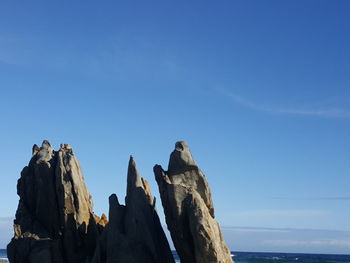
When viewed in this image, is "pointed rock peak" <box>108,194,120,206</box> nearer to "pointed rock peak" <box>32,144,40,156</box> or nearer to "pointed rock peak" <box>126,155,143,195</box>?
"pointed rock peak" <box>126,155,143,195</box>

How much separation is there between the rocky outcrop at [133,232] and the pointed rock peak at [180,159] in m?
2.43

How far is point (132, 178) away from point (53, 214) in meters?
6.06

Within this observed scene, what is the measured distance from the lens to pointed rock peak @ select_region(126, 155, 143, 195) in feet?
112

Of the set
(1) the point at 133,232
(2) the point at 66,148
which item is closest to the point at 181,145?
(1) the point at 133,232

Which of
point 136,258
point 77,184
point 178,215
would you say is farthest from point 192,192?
point 77,184

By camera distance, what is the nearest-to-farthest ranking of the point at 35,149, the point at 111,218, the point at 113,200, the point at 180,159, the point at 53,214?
the point at 180,159, the point at 111,218, the point at 113,200, the point at 53,214, the point at 35,149

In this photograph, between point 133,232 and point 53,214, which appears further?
point 53,214

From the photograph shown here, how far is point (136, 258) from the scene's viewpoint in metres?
31.3

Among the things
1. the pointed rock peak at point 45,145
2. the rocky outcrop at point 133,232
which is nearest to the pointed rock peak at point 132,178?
the rocky outcrop at point 133,232

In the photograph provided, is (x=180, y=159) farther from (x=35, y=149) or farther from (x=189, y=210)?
(x=35, y=149)

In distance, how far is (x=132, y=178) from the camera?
34438 millimetres

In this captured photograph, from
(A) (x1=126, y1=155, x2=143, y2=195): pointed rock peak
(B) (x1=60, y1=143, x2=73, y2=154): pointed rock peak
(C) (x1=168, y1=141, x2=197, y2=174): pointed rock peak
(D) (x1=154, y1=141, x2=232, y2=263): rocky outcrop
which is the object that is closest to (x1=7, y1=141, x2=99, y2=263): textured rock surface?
(B) (x1=60, y1=143, x2=73, y2=154): pointed rock peak

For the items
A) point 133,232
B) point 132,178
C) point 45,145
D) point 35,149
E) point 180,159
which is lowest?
point 133,232

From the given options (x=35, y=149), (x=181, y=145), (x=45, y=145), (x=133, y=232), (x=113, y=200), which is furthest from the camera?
(x=35, y=149)
